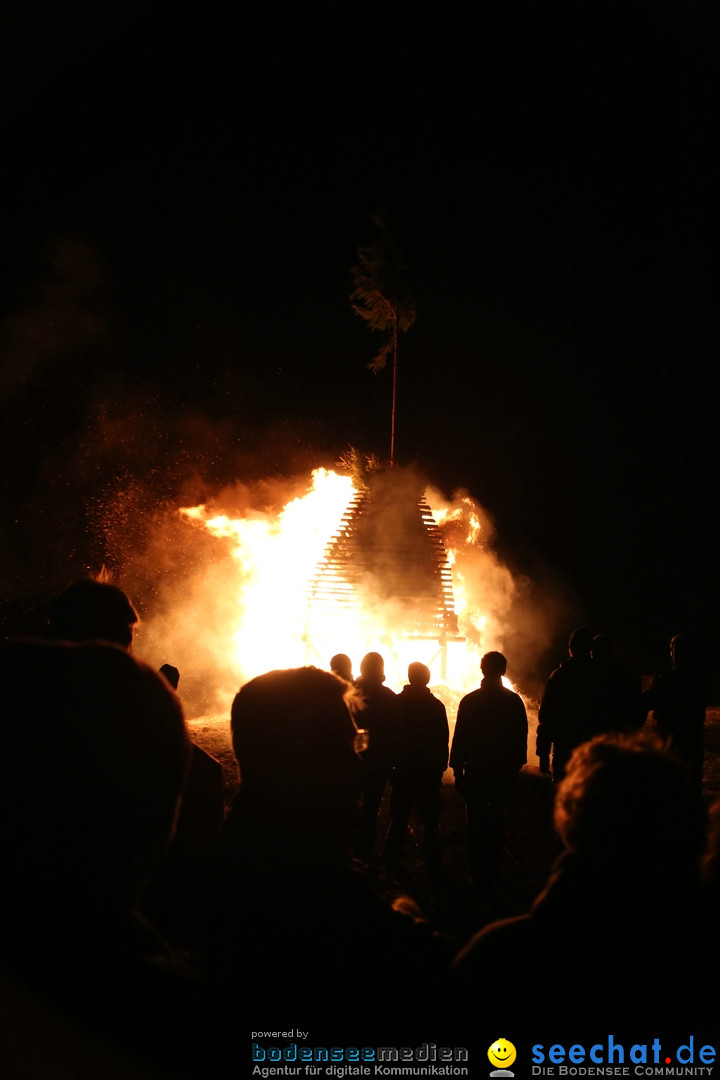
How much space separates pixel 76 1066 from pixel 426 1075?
2.97 feet

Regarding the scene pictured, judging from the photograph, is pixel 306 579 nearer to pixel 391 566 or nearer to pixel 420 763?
pixel 391 566

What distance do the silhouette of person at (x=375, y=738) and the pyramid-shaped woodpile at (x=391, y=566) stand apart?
4.73m

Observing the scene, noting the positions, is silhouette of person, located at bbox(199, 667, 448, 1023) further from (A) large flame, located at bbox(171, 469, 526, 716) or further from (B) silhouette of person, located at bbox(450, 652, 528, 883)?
(A) large flame, located at bbox(171, 469, 526, 716)

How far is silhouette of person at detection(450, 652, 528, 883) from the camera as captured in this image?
5.83 m

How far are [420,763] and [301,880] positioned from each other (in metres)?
4.46

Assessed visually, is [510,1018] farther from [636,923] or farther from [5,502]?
[5,502]

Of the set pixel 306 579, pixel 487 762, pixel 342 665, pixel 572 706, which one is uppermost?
pixel 306 579

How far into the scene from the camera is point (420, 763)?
599cm

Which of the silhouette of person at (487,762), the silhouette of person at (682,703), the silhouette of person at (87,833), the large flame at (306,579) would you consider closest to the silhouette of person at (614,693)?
the silhouette of person at (682,703)

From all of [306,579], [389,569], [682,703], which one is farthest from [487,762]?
[306,579]

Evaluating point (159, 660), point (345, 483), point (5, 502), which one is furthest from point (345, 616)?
point (5, 502)

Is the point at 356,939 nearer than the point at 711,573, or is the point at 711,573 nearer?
the point at 356,939

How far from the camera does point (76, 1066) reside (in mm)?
1786

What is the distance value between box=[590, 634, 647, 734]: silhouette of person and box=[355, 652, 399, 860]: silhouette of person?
1853 mm
